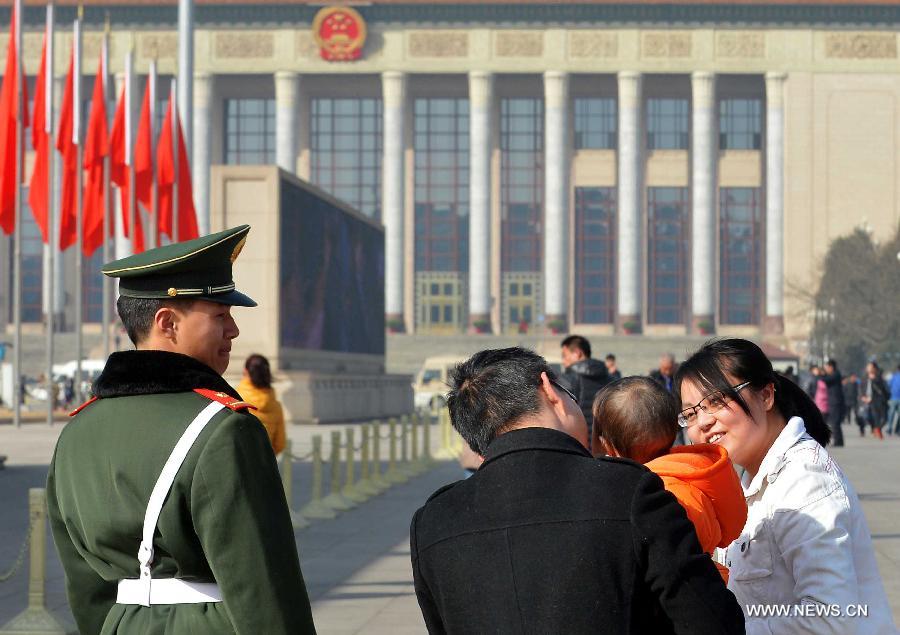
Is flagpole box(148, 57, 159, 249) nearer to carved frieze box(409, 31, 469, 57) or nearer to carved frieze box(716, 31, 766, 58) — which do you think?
carved frieze box(409, 31, 469, 57)

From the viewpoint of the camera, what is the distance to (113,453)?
3621 mm

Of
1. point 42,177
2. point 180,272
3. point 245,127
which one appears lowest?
point 180,272

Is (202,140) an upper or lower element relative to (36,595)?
upper

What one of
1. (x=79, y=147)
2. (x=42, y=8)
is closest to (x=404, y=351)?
(x=42, y=8)

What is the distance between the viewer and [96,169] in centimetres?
3438

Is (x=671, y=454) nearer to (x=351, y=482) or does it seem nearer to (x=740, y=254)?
(x=351, y=482)

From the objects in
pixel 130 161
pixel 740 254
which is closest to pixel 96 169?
pixel 130 161

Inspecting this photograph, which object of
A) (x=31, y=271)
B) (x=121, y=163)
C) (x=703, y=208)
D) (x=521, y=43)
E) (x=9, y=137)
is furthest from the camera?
(x=31, y=271)

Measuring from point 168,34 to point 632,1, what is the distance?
22341 millimetres

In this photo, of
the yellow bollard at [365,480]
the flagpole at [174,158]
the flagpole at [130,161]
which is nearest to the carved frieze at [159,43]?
the flagpole at [130,161]

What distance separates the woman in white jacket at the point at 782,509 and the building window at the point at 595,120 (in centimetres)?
7945

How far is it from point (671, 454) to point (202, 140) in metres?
76.7

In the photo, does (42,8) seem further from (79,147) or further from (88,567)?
(88,567)

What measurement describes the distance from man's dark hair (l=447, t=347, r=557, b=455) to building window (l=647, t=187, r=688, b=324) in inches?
3158
